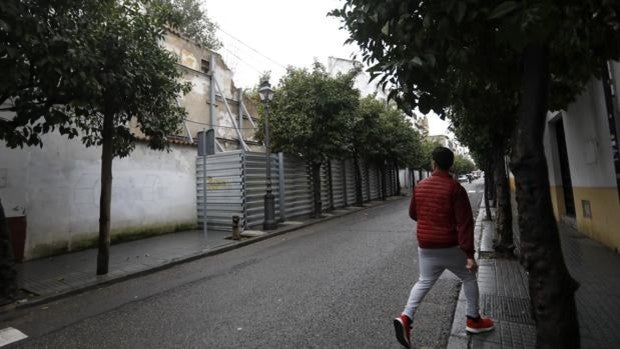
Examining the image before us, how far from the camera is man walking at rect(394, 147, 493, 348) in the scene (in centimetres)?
335

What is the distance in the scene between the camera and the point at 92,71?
A: 19.0ft

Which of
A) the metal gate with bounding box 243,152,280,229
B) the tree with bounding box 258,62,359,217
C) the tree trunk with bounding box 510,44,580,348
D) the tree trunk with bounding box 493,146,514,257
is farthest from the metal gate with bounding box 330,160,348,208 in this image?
the tree trunk with bounding box 510,44,580,348

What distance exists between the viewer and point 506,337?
11.3 ft

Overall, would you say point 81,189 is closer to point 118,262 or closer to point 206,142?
point 118,262

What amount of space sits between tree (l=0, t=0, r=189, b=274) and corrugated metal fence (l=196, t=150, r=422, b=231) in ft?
14.5

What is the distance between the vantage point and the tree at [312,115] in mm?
14625

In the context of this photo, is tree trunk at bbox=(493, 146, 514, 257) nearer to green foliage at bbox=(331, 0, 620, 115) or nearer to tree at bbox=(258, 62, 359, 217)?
green foliage at bbox=(331, 0, 620, 115)

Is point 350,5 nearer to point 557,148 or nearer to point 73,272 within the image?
point 73,272

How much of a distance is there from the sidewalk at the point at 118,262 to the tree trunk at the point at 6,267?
248 millimetres

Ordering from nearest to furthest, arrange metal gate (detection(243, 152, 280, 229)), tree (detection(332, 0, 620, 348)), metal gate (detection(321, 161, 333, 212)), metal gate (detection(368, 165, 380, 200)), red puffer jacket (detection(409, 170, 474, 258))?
1. tree (detection(332, 0, 620, 348))
2. red puffer jacket (detection(409, 170, 474, 258))
3. metal gate (detection(243, 152, 280, 229))
4. metal gate (detection(321, 161, 333, 212))
5. metal gate (detection(368, 165, 380, 200))

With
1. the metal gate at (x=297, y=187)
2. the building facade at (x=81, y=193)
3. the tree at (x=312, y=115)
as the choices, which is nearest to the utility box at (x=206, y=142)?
the building facade at (x=81, y=193)

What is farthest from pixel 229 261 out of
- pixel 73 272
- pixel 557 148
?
pixel 557 148

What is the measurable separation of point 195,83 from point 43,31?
44.8 feet

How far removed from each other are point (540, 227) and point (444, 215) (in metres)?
0.83
